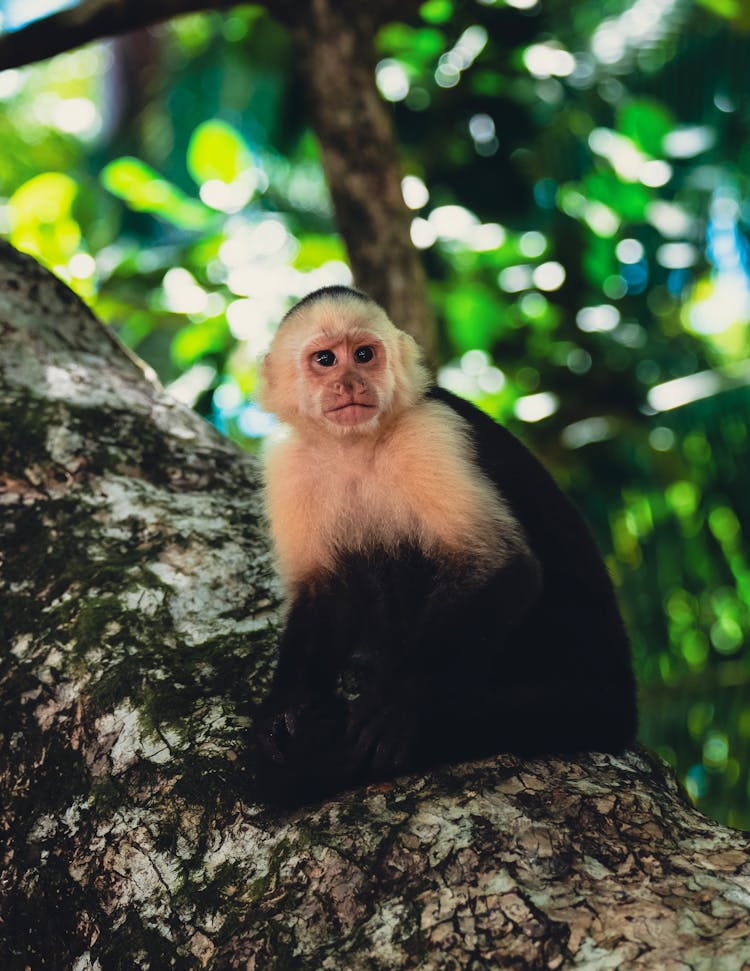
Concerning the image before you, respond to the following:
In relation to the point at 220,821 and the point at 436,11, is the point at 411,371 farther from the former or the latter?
the point at 436,11

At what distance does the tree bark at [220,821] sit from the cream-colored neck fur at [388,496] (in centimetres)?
16

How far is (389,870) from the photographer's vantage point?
168cm

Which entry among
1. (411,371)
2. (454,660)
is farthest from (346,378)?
(454,660)

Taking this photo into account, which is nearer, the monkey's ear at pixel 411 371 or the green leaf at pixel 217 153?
the monkey's ear at pixel 411 371

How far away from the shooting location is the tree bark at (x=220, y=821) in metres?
1.55

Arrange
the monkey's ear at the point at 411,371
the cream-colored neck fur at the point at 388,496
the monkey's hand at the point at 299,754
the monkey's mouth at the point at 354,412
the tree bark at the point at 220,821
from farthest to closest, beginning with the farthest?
the monkey's ear at the point at 411,371 → the monkey's mouth at the point at 354,412 → the cream-colored neck fur at the point at 388,496 → the monkey's hand at the point at 299,754 → the tree bark at the point at 220,821

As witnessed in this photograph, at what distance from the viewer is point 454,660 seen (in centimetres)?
237

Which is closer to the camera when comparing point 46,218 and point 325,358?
point 325,358

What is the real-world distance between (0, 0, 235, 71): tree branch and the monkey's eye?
1.47m

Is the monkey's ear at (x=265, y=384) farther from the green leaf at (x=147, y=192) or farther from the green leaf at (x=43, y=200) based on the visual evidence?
the green leaf at (x=43, y=200)

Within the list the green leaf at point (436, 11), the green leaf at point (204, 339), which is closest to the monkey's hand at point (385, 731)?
the green leaf at point (204, 339)

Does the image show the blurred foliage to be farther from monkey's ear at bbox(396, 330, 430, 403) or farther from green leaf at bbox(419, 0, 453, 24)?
monkey's ear at bbox(396, 330, 430, 403)

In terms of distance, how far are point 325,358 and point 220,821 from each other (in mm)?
1360

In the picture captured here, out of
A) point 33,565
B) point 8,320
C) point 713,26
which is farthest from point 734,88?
point 33,565
